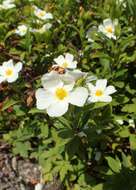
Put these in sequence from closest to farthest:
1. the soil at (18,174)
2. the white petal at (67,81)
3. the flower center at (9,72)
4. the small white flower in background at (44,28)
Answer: the white petal at (67,81) < the flower center at (9,72) < the soil at (18,174) < the small white flower in background at (44,28)

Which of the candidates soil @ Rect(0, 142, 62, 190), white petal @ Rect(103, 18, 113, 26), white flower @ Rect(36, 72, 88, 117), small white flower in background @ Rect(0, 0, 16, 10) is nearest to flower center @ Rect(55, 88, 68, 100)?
white flower @ Rect(36, 72, 88, 117)

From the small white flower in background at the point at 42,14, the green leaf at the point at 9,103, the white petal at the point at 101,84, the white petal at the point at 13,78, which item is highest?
the small white flower in background at the point at 42,14

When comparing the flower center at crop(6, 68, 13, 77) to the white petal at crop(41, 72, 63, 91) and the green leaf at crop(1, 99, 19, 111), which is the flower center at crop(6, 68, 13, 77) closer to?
the green leaf at crop(1, 99, 19, 111)

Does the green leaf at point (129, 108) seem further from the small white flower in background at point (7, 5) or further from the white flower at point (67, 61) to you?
the small white flower in background at point (7, 5)

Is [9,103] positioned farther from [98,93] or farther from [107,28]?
[107,28]

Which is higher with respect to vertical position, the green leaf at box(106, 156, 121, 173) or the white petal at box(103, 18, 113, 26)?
the white petal at box(103, 18, 113, 26)

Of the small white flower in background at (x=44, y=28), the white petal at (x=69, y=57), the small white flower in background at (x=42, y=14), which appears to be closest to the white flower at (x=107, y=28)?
the white petal at (x=69, y=57)
